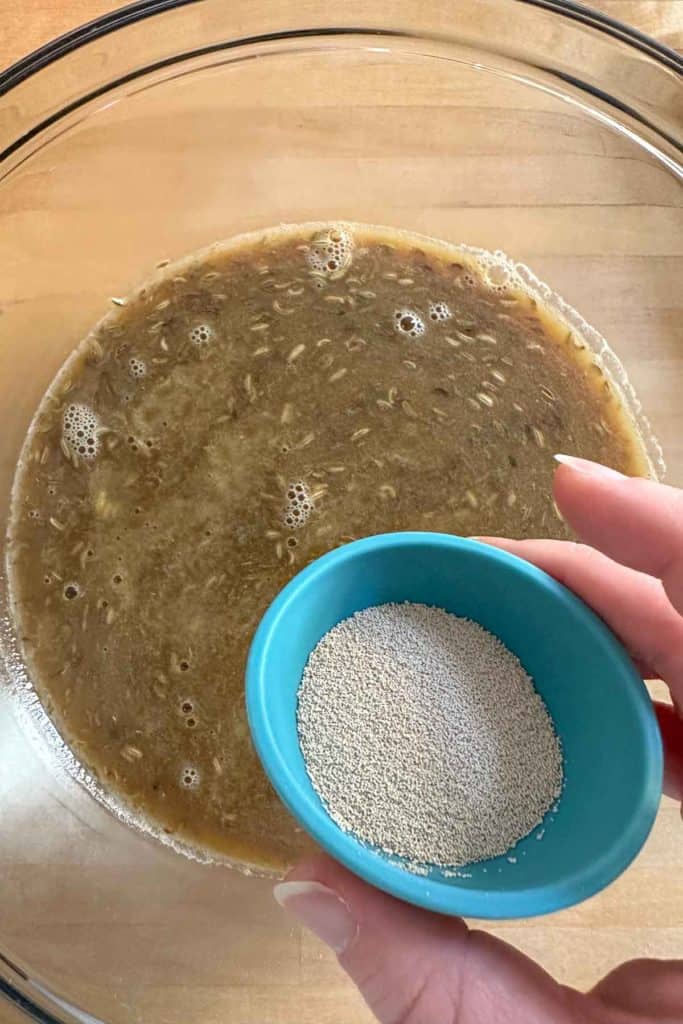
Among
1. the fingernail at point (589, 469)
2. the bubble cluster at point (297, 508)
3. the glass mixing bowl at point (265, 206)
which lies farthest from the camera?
the bubble cluster at point (297, 508)

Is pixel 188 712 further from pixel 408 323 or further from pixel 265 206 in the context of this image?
pixel 265 206

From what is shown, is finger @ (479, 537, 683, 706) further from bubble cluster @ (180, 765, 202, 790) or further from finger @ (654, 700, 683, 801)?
bubble cluster @ (180, 765, 202, 790)

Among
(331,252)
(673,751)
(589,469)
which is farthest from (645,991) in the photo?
(331,252)

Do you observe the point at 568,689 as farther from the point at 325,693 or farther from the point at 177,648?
the point at 177,648

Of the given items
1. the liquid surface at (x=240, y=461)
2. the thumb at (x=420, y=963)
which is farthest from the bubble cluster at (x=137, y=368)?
the thumb at (x=420, y=963)

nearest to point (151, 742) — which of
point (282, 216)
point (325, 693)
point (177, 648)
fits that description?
point (177, 648)

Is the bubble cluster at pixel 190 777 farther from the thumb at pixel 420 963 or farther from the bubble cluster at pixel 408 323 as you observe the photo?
the bubble cluster at pixel 408 323

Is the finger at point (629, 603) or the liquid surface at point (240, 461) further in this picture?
the liquid surface at point (240, 461)
